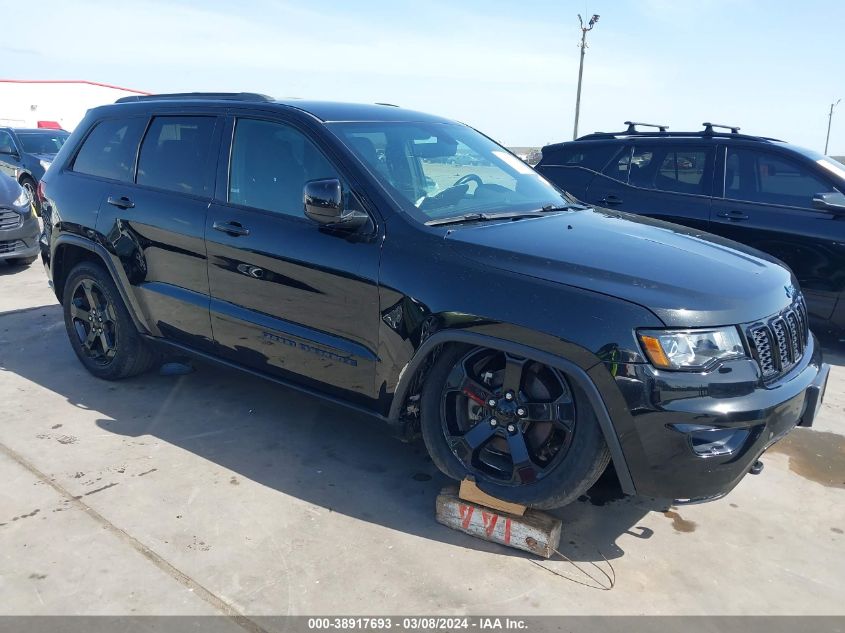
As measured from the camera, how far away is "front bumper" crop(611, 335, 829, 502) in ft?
8.55

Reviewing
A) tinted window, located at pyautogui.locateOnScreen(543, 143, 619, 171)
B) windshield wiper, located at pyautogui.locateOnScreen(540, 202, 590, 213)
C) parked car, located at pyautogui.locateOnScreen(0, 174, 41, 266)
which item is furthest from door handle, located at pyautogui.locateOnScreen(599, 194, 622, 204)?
parked car, located at pyautogui.locateOnScreen(0, 174, 41, 266)

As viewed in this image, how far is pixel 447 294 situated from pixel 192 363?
2845 mm

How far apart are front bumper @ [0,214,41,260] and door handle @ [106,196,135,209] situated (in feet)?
15.2

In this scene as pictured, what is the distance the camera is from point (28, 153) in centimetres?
1493

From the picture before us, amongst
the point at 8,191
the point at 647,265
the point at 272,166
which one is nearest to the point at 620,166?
the point at 272,166

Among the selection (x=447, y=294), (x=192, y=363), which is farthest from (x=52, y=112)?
(x=447, y=294)

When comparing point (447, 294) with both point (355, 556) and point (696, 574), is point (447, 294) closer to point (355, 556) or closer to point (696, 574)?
point (355, 556)

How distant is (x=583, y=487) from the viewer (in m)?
2.87

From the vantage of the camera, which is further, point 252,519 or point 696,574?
point 252,519

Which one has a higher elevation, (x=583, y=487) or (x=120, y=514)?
(x=583, y=487)

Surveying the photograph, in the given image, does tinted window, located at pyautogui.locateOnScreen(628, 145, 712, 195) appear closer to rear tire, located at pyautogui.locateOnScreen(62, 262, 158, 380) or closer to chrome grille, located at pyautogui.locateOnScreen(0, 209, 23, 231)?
rear tire, located at pyautogui.locateOnScreen(62, 262, 158, 380)

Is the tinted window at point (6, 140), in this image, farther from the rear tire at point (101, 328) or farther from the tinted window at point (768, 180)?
the tinted window at point (768, 180)

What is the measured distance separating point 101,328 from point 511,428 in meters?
3.12

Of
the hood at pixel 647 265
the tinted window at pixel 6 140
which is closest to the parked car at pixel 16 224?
the hood at pixel 647 265
